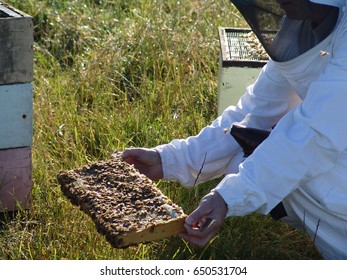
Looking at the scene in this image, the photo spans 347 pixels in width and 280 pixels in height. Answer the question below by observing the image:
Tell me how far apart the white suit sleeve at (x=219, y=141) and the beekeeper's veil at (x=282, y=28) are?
26 centimetres

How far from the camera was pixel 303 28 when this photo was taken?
2744mm

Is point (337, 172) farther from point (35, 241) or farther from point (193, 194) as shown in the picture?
point (35, 241)

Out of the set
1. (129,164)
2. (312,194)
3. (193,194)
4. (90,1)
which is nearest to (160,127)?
(193,194)

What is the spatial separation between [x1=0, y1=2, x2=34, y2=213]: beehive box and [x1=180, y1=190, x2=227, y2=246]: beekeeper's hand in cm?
89

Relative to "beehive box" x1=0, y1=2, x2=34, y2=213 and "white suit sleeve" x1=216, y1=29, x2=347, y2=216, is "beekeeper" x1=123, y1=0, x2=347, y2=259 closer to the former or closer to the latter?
"white suit sleeve" x1=216, y1=29, x2=347, y2=216

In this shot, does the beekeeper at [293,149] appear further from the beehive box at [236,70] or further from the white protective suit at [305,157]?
the beehive box at [236,70]

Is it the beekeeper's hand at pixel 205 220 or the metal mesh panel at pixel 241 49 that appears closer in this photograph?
the beekeeper's hand at pixel 205 220

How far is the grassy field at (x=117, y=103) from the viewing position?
3.03 meters

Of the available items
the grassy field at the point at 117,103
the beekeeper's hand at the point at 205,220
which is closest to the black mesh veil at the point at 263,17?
the beekeeper's hand at the point at 205,220

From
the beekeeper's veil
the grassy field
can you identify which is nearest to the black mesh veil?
the beekeeper's veil

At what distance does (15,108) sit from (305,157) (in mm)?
1156

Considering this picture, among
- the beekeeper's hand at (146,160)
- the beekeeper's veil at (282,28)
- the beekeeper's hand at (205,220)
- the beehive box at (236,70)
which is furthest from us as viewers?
the beehive box at (236,70)

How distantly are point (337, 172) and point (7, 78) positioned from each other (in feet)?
4.13

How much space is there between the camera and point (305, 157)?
2.60 m
